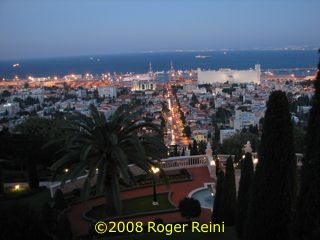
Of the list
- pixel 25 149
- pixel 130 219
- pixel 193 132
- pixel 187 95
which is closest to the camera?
pixel 130 219

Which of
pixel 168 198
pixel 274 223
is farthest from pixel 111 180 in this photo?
pixel 274 223

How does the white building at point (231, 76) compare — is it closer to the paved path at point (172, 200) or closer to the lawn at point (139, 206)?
the paved path at point (172, 200)

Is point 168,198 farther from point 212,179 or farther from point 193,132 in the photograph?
point 193,132

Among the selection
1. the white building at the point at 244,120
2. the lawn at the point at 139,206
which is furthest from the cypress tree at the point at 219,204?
the white building at the point at 244,120

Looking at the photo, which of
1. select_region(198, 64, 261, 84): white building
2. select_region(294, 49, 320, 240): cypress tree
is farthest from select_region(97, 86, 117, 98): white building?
select_region(294, 49, 320, 240): cypress tree

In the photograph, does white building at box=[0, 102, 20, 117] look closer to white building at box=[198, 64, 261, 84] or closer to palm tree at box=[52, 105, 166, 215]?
palm tree at box=[52, 105, 166, 215]
